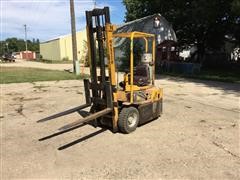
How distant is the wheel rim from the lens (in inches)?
272

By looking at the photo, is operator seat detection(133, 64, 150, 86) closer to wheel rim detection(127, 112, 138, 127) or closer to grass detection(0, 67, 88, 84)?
wheel rim detection(127, 112, 138, 127)

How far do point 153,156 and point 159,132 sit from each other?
4.85 feet

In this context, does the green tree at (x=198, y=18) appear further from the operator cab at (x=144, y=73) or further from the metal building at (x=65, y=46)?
the metal building at (x=65, y=46)

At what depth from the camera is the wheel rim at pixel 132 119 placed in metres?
6.92

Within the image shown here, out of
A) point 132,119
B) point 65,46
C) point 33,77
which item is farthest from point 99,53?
point 65,46

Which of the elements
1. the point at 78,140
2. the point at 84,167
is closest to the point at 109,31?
the point at 78,140

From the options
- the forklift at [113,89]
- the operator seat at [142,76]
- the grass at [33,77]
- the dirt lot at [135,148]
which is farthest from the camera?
the grass at [33,77]

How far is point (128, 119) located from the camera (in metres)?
6.88

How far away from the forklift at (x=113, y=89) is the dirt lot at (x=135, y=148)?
11.3 inches

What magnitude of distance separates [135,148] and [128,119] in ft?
3.46

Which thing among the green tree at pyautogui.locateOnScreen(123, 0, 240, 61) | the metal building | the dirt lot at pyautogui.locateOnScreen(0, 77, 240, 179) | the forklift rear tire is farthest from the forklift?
the metal building

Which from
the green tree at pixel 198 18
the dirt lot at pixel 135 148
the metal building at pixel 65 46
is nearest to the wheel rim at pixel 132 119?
the dirt lot at pixel 135 148

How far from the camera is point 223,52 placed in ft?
103

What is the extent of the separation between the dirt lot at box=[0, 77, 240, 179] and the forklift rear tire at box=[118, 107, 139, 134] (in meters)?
0.15
